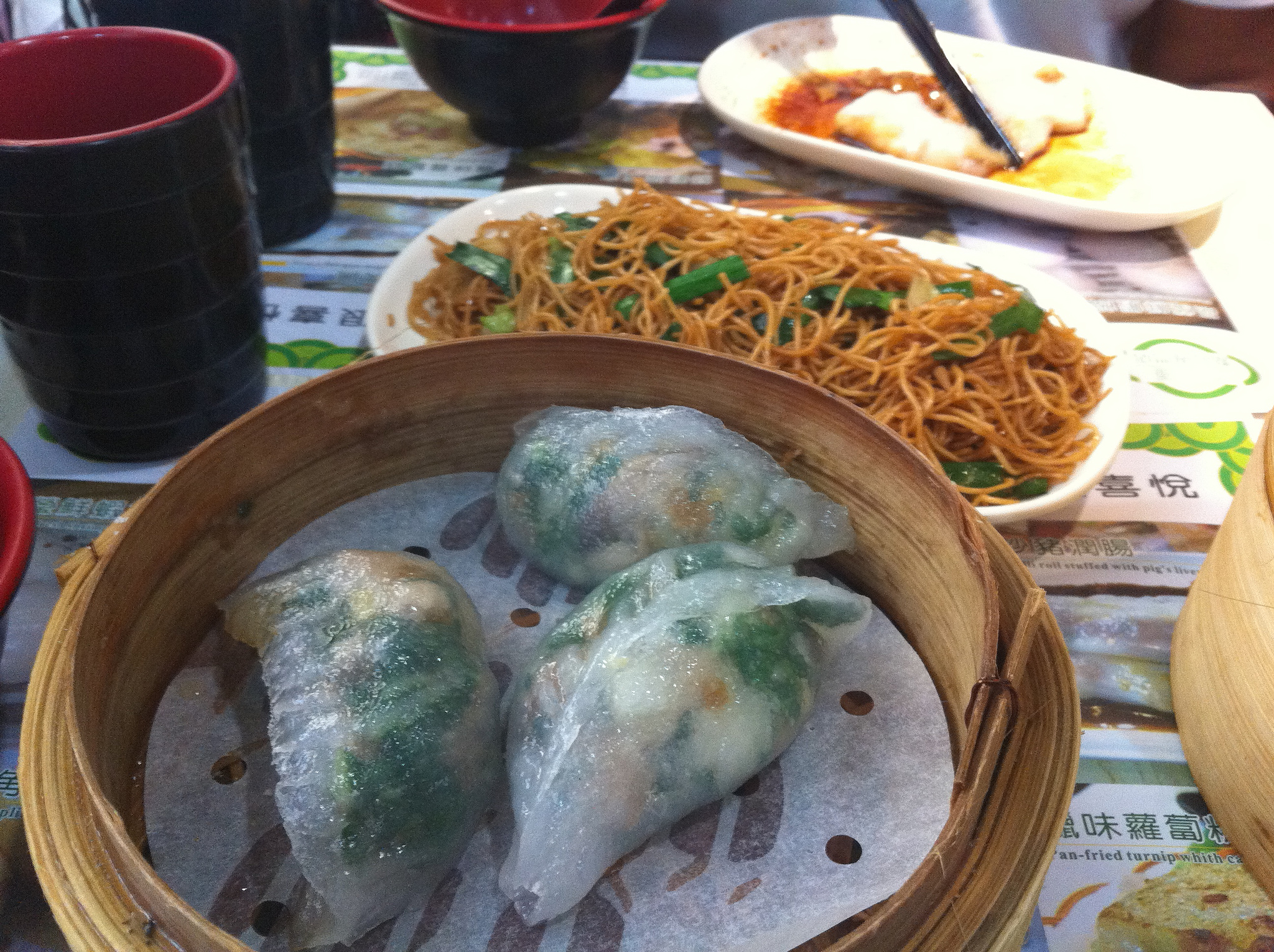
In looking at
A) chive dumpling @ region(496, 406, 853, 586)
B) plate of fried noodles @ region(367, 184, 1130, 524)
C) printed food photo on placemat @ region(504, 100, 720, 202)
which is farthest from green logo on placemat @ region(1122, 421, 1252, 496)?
printed food photo on placemat @ region(504, 100, 720, 202)

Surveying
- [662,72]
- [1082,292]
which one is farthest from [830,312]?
[662,72]

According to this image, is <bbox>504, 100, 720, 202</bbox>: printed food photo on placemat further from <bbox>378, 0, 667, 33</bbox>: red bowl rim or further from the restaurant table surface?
<bbox>378, 0, 667, 33</bbox>: red bowl rim

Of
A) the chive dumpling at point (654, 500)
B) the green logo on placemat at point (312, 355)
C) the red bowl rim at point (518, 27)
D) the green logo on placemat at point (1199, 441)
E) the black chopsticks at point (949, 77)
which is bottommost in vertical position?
the green logo on placemat at point (312, 355)

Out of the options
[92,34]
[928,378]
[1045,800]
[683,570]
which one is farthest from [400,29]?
[1045,800]

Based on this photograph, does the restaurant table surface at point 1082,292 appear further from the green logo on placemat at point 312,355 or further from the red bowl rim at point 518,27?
the red bowl rim at point 518,27

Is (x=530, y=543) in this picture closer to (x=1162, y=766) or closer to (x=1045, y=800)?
(x=1045, y=800)

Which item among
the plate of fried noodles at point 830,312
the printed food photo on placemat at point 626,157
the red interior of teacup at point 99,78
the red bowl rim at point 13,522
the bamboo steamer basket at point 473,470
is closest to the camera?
the bamboo steamer basket at point 473,470

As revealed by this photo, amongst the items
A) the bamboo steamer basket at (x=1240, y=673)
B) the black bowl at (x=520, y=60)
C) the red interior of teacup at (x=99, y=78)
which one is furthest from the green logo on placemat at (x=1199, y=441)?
the red interior of teacup at (x=99, y=78)
